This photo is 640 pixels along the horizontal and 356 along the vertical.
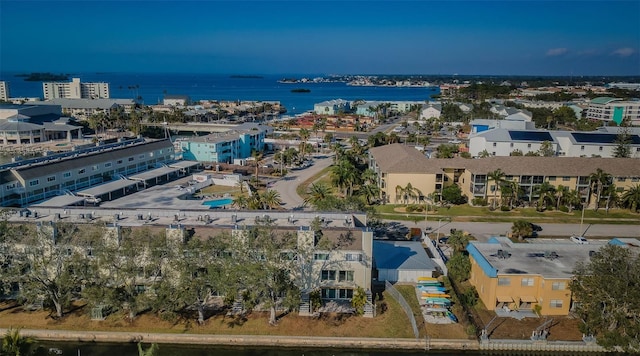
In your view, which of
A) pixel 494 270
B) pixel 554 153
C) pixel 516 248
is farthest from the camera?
pixel 554 153

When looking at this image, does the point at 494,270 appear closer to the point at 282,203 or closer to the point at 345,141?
the point at 282,203

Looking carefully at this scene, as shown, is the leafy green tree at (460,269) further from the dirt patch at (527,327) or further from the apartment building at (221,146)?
the apartment building at (221,146)

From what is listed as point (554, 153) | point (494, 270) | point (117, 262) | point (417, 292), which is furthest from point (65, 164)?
point (554, 153)

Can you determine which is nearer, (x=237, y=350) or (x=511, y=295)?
(x=237, y=350)

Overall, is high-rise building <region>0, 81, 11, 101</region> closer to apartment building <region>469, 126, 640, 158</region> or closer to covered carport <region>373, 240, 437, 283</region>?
apartment building <region>469, 126, 640, 158</region>

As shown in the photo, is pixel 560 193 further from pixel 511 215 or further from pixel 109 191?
pixel 109 191

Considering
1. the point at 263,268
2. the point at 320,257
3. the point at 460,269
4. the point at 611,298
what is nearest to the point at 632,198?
the point at 460,269
